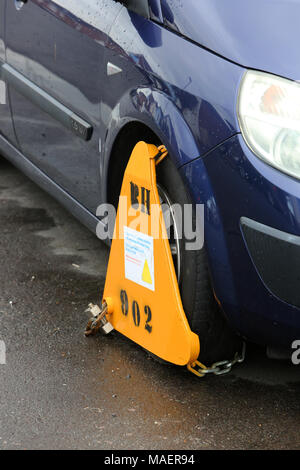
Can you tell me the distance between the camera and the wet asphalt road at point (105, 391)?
2541mm

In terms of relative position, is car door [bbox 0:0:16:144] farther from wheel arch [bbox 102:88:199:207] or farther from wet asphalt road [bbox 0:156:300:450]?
wheel arch [bbox 102:88:199:207]

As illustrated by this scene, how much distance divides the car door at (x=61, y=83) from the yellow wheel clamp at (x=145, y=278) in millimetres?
315

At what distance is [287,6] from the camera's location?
2443 millimetres

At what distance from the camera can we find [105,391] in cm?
279

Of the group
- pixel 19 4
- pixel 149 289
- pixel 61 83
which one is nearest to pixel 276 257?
pixel 149 289

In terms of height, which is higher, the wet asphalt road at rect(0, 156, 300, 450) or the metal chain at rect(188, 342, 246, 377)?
the metal chain at rect(188, 342, 246, 377)

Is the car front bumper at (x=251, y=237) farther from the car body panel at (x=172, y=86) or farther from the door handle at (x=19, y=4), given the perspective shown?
the door handle at (x=19, y=4)

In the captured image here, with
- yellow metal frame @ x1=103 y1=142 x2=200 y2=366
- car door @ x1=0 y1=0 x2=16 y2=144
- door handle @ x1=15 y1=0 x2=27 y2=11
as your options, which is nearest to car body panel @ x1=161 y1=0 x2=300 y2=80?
yellow metal frame @ x1=103 y1=142 x2=200 y2=366

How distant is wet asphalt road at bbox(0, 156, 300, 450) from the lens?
2.54m

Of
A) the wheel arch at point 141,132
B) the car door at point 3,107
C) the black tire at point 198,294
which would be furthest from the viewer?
the car door at point 3,107

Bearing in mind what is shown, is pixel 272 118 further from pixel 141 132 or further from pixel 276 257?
pixel 141 132

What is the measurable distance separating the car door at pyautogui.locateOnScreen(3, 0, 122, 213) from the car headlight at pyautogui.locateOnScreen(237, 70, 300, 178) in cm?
75

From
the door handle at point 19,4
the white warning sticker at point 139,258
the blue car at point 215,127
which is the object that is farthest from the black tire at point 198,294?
the door handle at point 19,4

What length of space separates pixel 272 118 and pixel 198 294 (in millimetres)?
643
